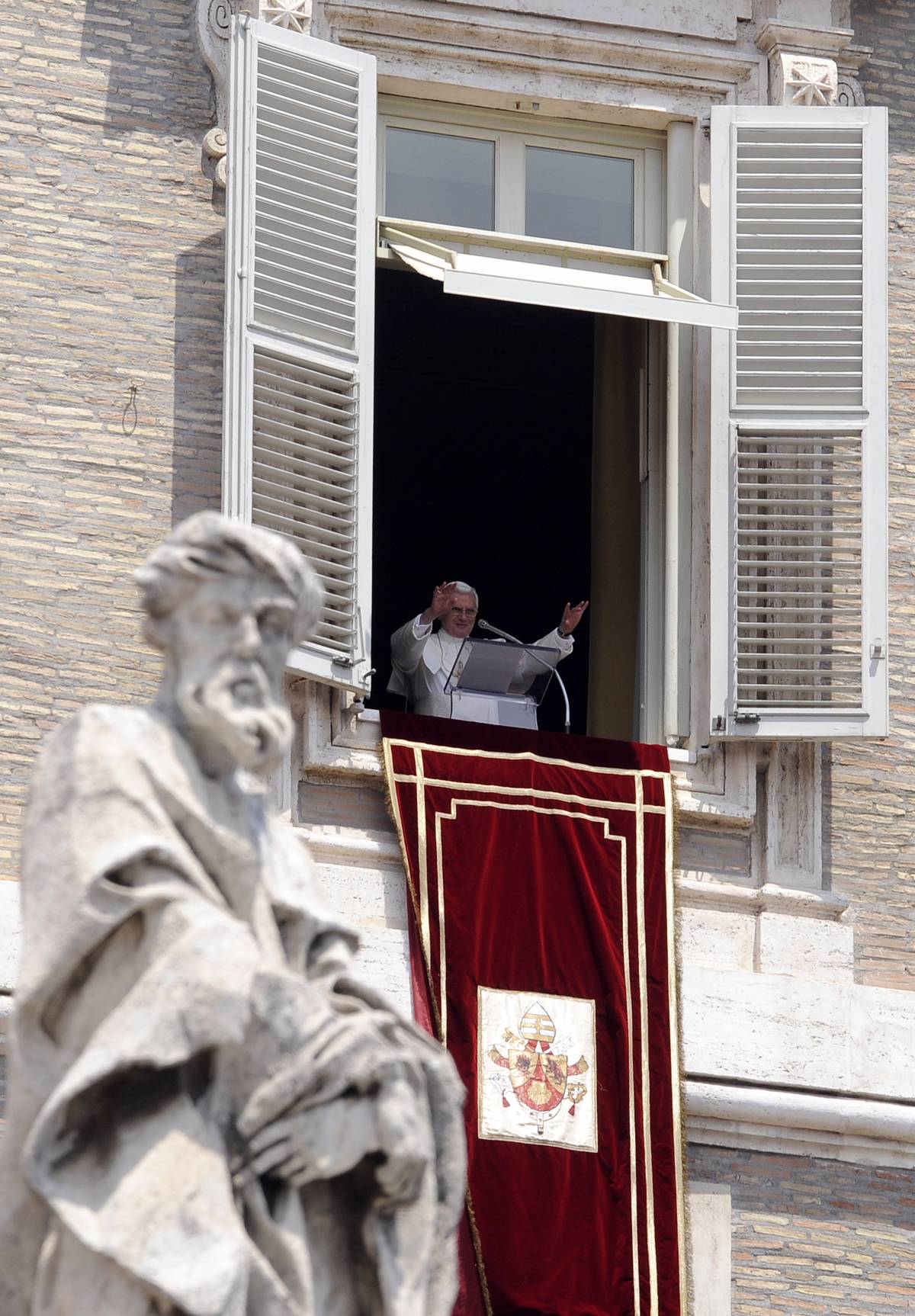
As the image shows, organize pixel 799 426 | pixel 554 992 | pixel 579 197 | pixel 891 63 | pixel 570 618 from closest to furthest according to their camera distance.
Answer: pixel 554 992, pixel 799 426, pixel 579 197, pixel 570 618, pixel 891 63

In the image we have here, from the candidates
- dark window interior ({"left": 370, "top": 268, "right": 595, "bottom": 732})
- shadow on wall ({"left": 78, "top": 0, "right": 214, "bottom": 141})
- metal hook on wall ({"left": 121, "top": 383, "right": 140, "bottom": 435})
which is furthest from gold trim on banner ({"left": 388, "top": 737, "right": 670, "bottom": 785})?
dark window interior ({"left": 370, "top": 268, "right": 595, "bottom": 732})

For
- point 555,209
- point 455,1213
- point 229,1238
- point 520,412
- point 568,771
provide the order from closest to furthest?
point 229,1238
point 455,1213
point 568,771
point 555,209
point 520,412

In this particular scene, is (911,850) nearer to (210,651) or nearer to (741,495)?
(741,495)

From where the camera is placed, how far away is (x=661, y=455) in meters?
13.5

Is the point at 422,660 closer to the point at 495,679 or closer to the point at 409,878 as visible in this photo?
the point at 495,679

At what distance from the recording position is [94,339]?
42.5 feet

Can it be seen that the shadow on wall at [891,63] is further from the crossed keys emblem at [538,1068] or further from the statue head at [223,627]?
the statue head at [223,627]

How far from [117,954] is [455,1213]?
671 millimetres

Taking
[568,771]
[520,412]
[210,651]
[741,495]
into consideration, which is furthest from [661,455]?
[210,651]

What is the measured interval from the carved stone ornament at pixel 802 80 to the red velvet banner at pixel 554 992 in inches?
94.5

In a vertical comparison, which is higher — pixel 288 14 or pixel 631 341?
pixel 288 14

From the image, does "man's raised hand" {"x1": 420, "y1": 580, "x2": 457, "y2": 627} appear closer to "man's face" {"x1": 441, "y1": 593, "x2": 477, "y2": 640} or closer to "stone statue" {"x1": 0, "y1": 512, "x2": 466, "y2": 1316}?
"man's face" {"x1": 441, "y1": 593, "x2": 477, "y2": 640}

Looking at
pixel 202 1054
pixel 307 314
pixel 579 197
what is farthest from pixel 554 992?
pixel 202 1054

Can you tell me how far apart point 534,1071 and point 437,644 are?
1.93 meters
